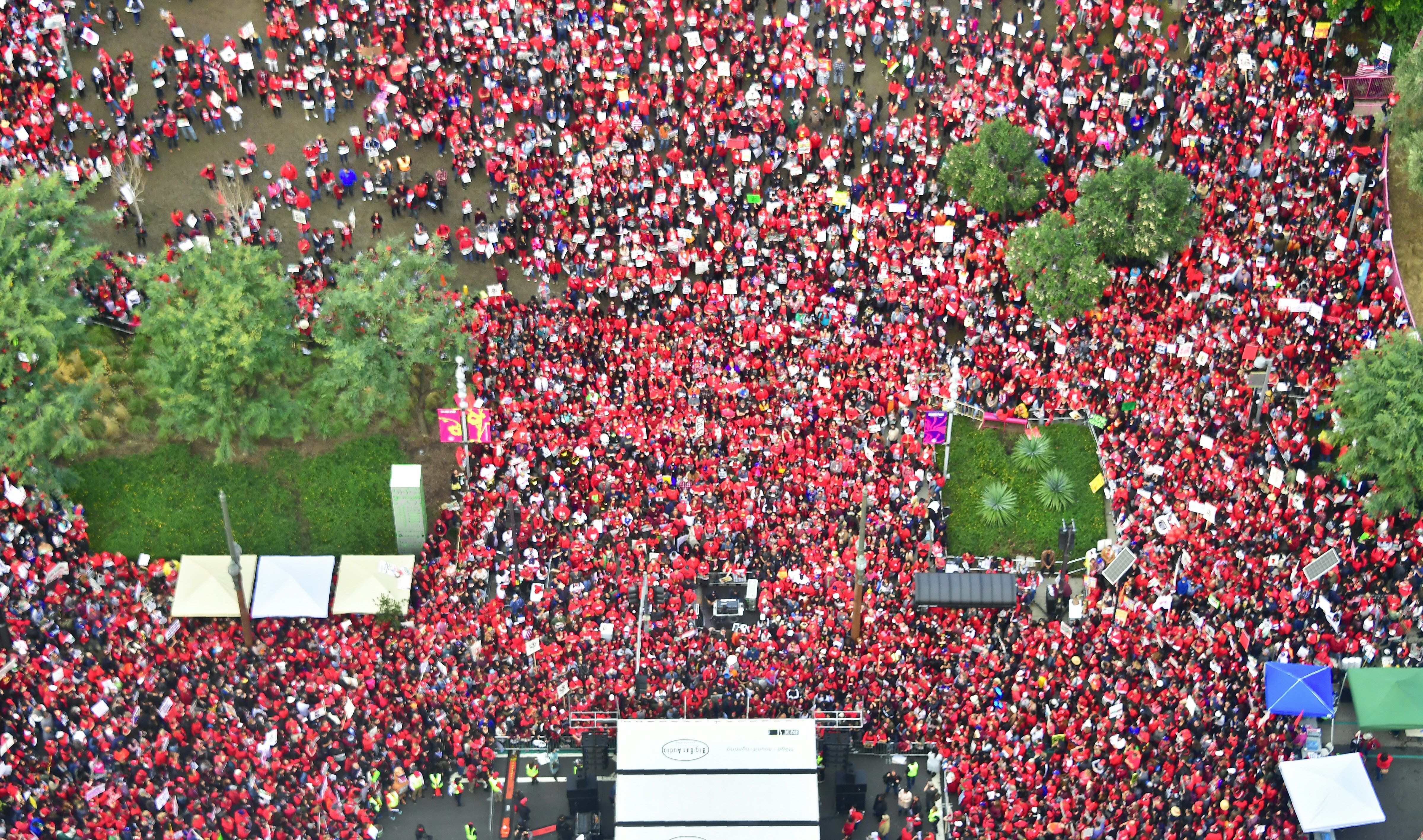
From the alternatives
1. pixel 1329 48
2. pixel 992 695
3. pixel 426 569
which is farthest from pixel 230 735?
pixel 1329 48

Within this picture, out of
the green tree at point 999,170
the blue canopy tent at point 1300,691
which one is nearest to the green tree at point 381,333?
the green tree at point 999,170

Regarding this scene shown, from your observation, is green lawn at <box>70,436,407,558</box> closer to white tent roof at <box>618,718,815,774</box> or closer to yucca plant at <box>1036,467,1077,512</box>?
white tent roof at <box>618,718,815,774</box>

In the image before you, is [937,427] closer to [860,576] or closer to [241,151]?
[860,576]

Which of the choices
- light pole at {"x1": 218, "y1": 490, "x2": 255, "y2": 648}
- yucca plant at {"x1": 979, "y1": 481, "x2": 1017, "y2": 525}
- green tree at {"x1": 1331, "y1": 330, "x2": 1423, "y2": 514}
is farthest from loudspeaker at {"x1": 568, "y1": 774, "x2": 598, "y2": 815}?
green tree at {"x1": 1331, "y1": 330, "x2": 1423, "y2": 514}

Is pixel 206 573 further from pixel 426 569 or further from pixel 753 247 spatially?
pixel 753 247

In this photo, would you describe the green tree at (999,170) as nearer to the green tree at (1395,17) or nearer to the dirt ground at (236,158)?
the green tree at (1395,17)
